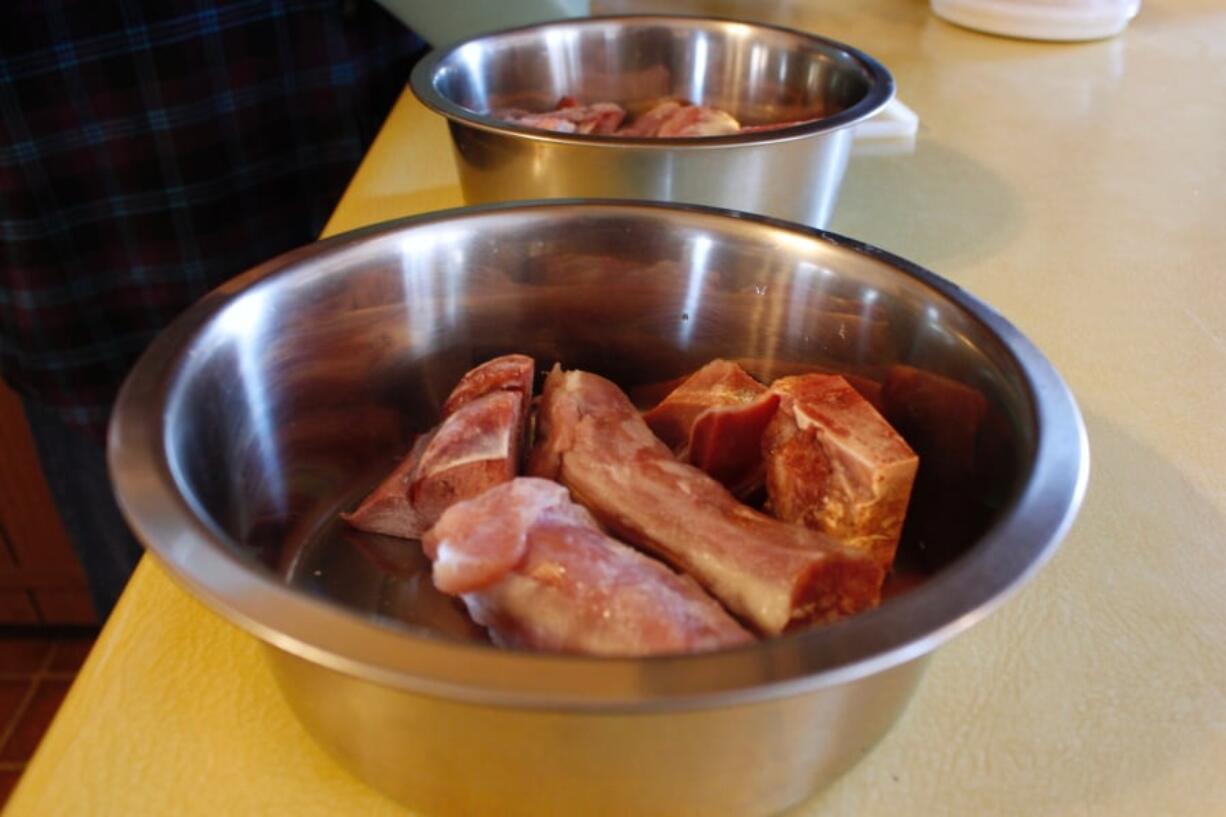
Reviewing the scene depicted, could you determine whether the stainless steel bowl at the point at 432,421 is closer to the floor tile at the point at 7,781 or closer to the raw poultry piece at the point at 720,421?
the raw poultry piece at the point at 720,421

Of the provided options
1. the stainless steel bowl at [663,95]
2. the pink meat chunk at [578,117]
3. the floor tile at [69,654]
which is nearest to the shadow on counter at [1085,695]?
the stainless steel bowl at [663,95]

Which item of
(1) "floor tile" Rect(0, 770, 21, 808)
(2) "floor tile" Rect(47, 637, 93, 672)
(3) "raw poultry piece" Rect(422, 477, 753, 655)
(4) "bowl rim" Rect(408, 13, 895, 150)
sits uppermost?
(4) "bowl rim" Rect(408, 13, 895, 150)

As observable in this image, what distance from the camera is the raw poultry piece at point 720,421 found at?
74 centimetres

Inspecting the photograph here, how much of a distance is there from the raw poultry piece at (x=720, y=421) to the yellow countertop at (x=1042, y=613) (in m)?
0.19

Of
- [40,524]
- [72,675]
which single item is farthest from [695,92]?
[72,675]

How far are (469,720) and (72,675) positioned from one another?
1.86 meters

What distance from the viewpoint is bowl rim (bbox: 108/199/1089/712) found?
40 centimetres

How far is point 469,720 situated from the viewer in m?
0.45

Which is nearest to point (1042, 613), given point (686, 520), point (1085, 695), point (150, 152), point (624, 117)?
point (1085, 695)

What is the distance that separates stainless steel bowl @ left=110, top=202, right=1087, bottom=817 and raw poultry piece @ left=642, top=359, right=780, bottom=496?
0.22 ft

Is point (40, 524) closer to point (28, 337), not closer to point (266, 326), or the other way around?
point (28, 337)

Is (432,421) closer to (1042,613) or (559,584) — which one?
(559,584)

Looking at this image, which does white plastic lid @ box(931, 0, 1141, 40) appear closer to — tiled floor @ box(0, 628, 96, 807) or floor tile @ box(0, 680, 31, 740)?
tiled floor @ box(0, 628, 96, 807)

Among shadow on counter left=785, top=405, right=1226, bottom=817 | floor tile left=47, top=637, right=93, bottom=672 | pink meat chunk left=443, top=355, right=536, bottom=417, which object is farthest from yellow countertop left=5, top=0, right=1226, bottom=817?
floor tile left=47, top=637, right=93, bottom=672
